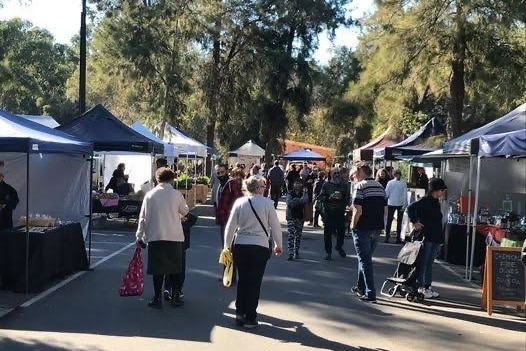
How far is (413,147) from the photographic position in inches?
785

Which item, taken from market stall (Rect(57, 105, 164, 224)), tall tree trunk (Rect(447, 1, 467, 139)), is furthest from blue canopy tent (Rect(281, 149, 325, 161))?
market stall (Rect(57, 105, 164, 224))

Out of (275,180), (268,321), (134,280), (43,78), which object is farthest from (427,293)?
(43,78)

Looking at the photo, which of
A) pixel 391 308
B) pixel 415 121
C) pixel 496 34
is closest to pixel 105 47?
pixel 415 121

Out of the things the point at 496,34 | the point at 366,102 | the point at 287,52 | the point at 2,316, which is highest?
the point at 287,52

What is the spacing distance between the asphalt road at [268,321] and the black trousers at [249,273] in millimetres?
258

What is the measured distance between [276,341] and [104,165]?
63.7 feet

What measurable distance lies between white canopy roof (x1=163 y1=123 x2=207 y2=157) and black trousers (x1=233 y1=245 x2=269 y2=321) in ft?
62.8

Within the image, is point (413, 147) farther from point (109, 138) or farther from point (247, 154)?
point (247, 154)

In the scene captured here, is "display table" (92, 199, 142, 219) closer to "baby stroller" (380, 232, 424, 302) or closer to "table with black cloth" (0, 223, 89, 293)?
"table with black cloth" (0, 223, 89, 293)

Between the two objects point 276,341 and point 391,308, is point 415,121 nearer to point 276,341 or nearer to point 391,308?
point 391,308

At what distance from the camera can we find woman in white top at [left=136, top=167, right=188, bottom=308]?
782cm

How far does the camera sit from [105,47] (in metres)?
31.6

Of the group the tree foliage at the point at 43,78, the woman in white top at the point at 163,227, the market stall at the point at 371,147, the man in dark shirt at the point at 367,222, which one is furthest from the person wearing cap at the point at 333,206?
the tree foliage at the point at 43,78

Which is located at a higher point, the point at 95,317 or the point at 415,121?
the point at 415,121
